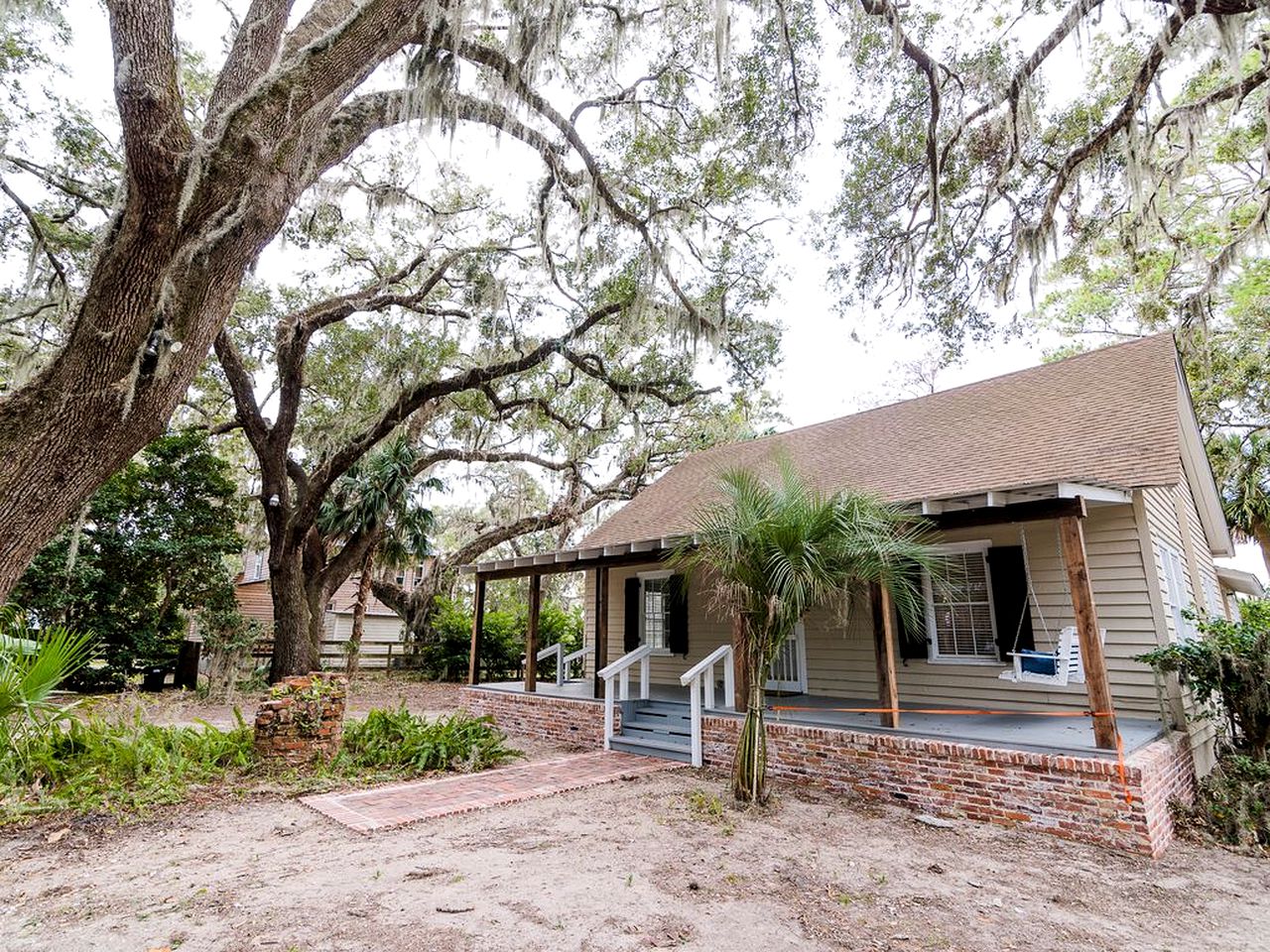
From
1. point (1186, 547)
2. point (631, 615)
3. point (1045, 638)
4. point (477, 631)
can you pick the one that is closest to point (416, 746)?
point (477, 631)

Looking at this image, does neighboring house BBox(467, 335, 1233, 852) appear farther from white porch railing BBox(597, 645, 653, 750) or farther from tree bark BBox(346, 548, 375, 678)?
tree bark BBox(346, 548, 375, 678)

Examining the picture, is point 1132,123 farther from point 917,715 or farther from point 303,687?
point 303,687

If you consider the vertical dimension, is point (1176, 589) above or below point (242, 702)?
above

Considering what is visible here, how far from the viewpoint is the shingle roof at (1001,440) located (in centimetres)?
682

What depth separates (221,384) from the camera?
47.5ft

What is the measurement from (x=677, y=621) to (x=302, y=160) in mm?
7763

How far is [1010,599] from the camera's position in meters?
7.08

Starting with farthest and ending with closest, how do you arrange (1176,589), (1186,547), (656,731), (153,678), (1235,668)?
1. (153,678)
2. (1186,547)
3. (656,731)
4. (1176,589)
5. (1235,668)

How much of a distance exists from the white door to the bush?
3862 mm

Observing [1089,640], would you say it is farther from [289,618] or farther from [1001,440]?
[289,618]

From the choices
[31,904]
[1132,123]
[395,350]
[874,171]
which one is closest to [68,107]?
[395,350]

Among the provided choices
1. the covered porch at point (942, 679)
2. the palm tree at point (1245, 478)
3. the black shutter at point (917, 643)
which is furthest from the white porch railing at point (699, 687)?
the palm tree at point (1245, 478)

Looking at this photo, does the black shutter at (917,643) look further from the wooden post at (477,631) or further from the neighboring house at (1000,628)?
the wooden post at (477,631)

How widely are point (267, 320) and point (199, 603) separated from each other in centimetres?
627
